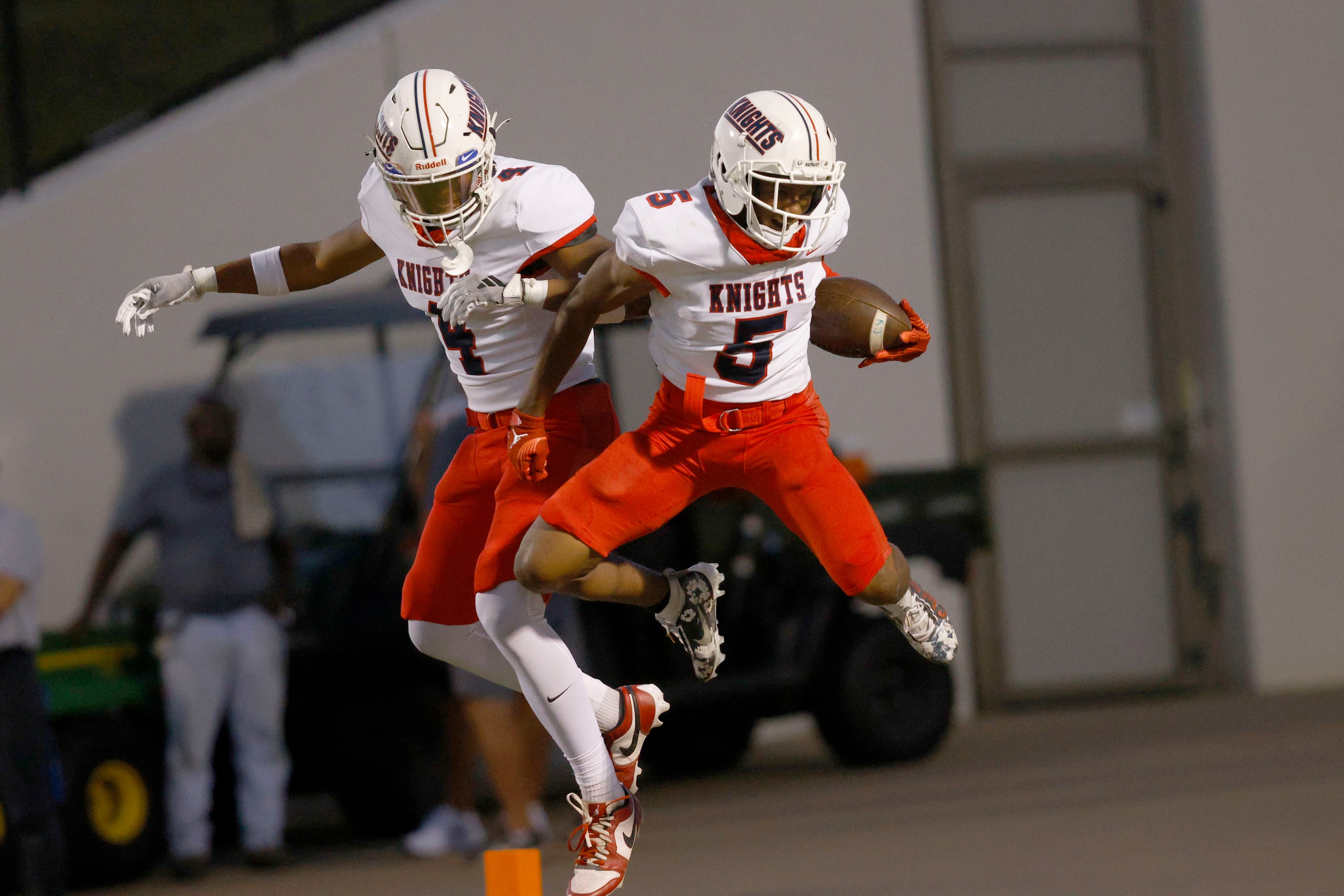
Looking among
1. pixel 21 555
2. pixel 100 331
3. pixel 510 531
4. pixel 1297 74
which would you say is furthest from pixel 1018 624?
pixel 510 531

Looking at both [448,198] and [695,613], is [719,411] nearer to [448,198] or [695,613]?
[695,613]

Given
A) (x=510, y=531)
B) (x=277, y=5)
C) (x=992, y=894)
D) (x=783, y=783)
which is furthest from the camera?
(x=277, y=5)

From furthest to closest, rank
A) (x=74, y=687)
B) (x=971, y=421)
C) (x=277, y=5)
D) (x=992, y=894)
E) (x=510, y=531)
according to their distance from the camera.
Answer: (x=971, y=421) < (x=277, y=5) < (x=74, y=687) < (x=992, y=894) < (x=510, y=531)

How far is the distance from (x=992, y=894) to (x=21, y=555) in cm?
332

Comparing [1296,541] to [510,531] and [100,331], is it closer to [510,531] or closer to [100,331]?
[100,331]

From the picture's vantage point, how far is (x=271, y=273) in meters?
3.70

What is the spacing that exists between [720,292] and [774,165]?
11.6 inches

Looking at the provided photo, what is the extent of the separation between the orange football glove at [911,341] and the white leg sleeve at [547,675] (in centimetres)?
88

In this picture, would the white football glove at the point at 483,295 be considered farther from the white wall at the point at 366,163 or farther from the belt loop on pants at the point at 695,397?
the white wall at the point at 366,163

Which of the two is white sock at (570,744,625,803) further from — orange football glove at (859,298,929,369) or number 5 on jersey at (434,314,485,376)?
orange football glove at (859,298,929,369)

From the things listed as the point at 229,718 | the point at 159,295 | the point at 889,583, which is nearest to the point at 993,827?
the point at 229,718

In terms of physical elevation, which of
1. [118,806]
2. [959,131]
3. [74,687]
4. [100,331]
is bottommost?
[118,806]

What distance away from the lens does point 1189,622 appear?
33.1 feet

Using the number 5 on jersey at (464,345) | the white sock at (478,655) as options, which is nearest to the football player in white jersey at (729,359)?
the number 5 on jersey at (464,345)
